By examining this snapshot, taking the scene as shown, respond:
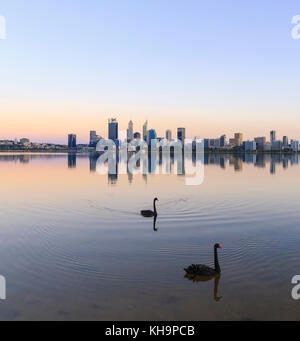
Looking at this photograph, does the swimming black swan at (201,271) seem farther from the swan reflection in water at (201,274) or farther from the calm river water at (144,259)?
the calm river water at (144,259)

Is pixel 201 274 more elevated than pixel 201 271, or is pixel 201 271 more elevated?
pixel 201 271

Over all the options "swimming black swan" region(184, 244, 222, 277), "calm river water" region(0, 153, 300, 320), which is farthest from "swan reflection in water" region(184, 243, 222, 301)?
"calm river water" region(0, 153, 300, 320)

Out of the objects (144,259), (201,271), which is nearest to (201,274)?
(201,271)

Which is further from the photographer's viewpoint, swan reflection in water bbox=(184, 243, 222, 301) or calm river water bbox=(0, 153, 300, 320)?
swan reflection in water bbox=(184, 243, 222, 301)

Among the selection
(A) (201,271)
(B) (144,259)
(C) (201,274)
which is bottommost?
(B) (144,259)

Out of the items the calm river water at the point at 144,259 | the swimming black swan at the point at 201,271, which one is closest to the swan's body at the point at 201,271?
the swimming black swan at the point at 201,271

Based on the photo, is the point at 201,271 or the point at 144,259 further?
the point at 144,259

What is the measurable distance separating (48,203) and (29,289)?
18808 mm

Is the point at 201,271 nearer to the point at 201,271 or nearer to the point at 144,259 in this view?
the point at 201,271

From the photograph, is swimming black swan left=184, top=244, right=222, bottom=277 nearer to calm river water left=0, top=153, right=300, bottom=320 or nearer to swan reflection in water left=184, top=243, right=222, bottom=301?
swan reflection in water left=184, top=243, right=222, bottom=301

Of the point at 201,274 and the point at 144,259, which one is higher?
the point at 201,274

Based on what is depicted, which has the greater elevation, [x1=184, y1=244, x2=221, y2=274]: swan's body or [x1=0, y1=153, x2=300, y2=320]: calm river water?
[x1=184, y1=244, x2=221, y2=274]: swan's body

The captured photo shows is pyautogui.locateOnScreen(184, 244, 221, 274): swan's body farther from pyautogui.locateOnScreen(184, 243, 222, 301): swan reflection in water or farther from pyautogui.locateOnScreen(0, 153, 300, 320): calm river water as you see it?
pyautogui.locateOnScreen(0, 153, 300, 320): calm river water
